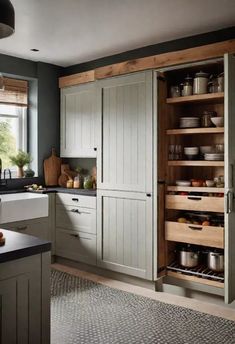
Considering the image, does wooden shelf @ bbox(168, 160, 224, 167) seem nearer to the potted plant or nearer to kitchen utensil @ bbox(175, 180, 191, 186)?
kitchen utensil @ bbox(175, 180, 191, 186)

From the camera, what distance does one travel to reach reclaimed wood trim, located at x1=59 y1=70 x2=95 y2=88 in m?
4.34

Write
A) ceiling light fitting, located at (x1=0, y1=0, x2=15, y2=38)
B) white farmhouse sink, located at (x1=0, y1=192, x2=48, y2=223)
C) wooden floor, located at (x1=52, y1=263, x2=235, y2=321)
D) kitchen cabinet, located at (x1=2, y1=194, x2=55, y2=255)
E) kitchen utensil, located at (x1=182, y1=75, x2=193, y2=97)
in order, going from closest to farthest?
ceiling light fitting, located at (x1=0, y1=0, x2=15, y2=38) → wooden floor, located at (x1=52, y1=263, x2=235, y2=321) → kitchen utensil, located at (x1=182, y1=75, x2=193, y2=97) → white farmhouse sink, located at (x1=0, y1=192, x2=48, y2=223) → kitchen cabinet, located at (x1=2, y1=194, x2=55, y2=255)

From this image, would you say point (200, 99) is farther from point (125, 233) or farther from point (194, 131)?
point (125, 233)

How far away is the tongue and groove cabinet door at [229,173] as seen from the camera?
114 inches

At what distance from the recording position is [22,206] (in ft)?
12.9

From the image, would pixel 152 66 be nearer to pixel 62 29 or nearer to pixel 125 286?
pixel 62 29

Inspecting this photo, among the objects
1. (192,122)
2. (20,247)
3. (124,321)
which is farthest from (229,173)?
(20,247)

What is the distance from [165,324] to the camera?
2.90m

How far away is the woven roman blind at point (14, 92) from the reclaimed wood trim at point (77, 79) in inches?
19.0

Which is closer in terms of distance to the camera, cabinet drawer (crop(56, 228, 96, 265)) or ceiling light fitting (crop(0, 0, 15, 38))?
ceiling light fitting (crop(0, 0, 15, 38))

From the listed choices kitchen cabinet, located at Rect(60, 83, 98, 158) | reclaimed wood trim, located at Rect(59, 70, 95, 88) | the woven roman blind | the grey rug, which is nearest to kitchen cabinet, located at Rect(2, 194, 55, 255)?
kitchen cabinet, located at Rect(60, 83, 98, 158)

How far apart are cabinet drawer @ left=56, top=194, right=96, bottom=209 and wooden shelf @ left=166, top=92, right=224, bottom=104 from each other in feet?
4.49

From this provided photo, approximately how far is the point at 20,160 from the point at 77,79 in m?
1.22

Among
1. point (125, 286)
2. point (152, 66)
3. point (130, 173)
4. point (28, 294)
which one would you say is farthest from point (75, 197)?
point (28, 294)
